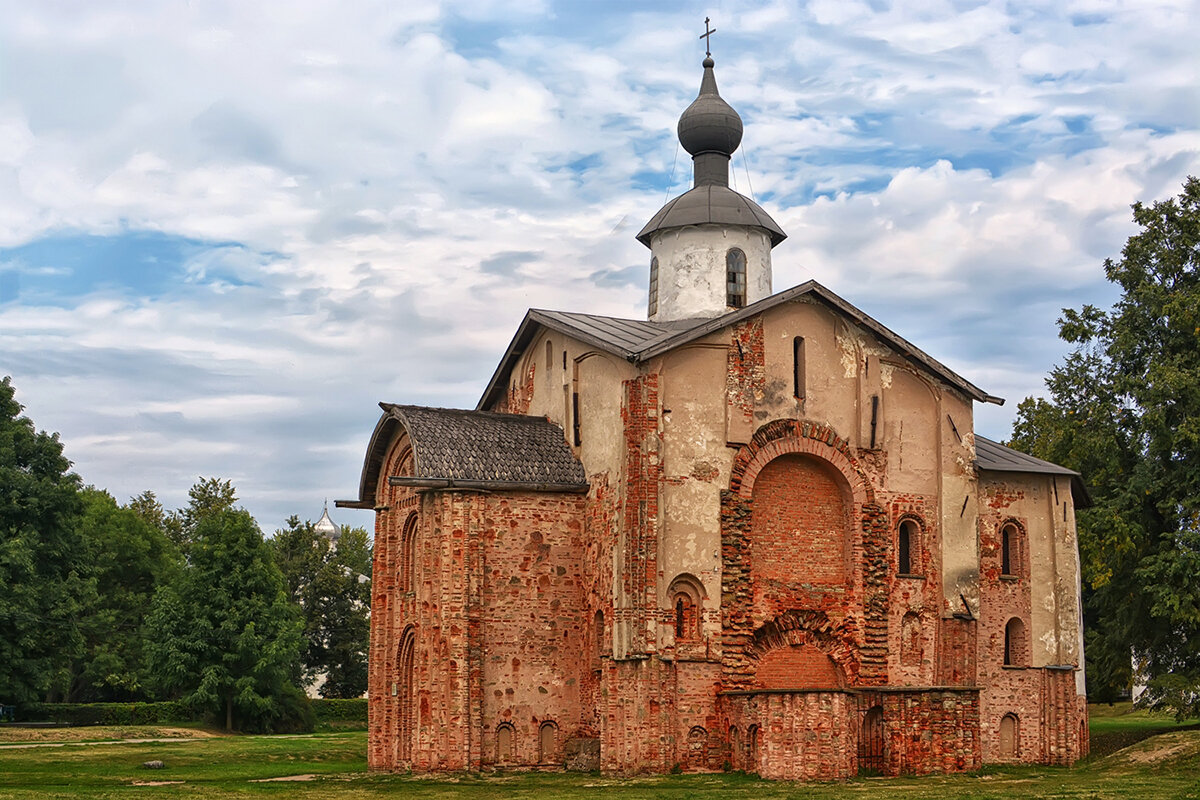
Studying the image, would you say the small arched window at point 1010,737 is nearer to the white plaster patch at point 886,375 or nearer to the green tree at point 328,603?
the white plaster patch at point 886,375

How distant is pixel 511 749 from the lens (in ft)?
82.1

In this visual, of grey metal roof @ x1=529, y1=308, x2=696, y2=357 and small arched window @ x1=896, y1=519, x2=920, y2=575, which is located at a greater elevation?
grey metal roof @ x1=529, y1=308, x2=696, y2=357

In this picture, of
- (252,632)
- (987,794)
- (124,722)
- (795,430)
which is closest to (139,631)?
(124,722)

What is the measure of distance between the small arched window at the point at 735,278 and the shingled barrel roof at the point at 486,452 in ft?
17.3

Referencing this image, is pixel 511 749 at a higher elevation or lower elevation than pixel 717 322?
lower

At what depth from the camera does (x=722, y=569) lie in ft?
80.6

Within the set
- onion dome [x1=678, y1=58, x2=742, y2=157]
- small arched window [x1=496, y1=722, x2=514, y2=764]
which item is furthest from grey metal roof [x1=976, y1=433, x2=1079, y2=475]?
small arched window [x1=496, y1=722, x2=514, y2=764]

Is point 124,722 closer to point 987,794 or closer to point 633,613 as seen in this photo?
point 633,613

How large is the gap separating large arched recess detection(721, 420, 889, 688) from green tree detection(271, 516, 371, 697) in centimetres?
3485

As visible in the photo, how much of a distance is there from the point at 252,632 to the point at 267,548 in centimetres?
393

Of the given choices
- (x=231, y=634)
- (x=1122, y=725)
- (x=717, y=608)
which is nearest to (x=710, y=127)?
(x=717, y=608)

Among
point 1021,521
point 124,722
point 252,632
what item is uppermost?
point 1021,521

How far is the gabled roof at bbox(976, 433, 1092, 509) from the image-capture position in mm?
28344

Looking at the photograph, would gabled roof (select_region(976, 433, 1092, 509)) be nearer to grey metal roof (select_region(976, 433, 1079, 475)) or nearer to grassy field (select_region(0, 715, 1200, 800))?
grey metal roof (select_region(976, 433, 1079, 475))
